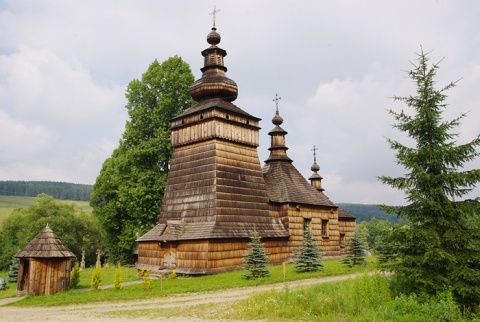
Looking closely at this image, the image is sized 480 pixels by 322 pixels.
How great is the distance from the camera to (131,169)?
103 feet

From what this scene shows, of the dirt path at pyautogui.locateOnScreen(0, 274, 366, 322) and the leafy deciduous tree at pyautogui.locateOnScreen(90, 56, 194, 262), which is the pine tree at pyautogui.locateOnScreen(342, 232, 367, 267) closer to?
the dirt path at pyautogui.locateOnScreen(0, 274, 366, 322)

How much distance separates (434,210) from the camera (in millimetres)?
11836

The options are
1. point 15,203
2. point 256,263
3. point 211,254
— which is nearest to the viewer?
point 256,263

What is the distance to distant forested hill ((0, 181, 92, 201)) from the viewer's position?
138250 mm

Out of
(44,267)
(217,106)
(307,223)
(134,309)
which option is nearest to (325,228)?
(307,223)

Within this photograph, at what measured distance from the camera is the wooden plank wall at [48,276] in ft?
59.9

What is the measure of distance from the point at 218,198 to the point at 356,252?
869cm

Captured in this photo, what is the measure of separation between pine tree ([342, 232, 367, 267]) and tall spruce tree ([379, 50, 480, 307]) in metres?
10.1

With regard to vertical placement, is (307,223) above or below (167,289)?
above

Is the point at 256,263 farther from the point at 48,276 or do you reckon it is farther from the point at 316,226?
the point at 316,226

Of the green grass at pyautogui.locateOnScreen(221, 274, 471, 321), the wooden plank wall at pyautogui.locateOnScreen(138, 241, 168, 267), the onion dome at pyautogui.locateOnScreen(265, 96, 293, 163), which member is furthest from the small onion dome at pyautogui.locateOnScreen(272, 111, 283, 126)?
the green grass at pyautogui.locateOnScreen(221, 274, 471, 321)

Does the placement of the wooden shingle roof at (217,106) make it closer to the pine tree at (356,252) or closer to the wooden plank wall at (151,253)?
the wooden plank wall at (151,253)

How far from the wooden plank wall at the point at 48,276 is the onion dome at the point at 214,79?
585 inches

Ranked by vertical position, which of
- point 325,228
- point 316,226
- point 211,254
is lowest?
point 211,254
